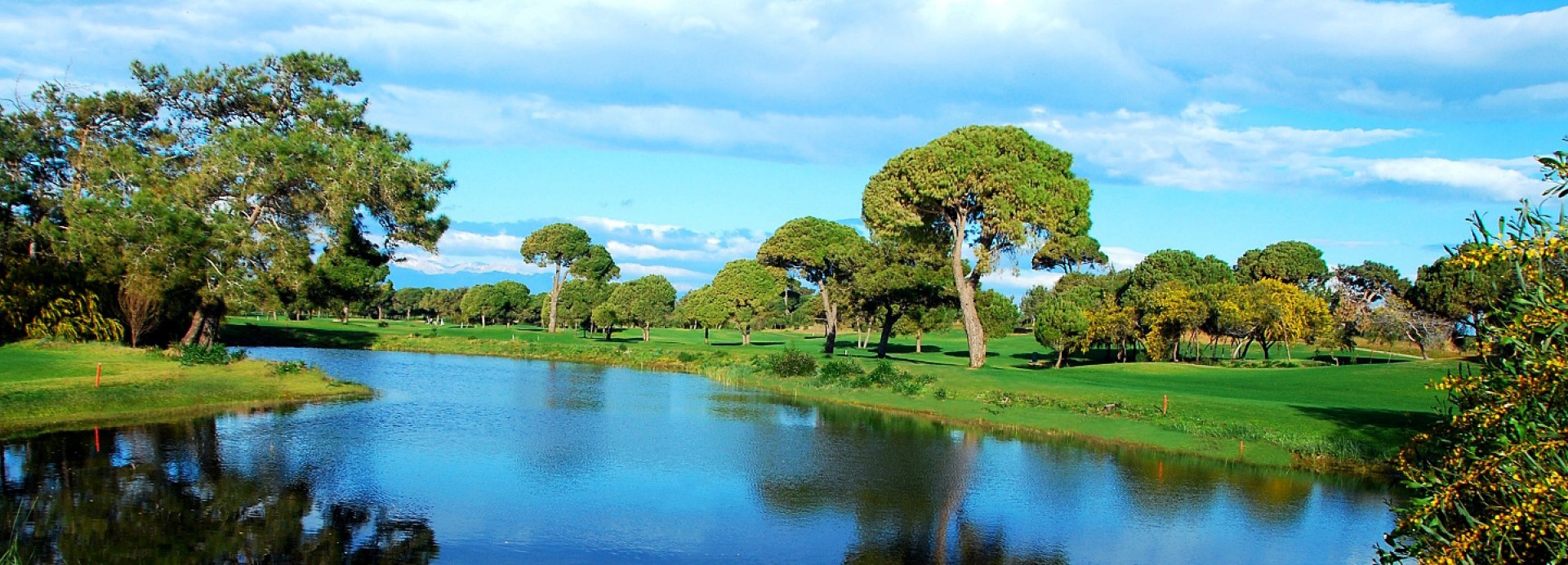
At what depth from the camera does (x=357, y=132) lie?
52.8 m

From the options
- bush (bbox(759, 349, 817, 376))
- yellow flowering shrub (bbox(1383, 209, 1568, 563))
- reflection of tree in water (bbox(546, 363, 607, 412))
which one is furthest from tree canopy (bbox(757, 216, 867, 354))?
yellow flowering shrub (bbox(1383, 209, 1568, 563))

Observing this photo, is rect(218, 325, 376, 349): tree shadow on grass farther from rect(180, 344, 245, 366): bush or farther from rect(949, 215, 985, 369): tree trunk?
rect(949, 215, 985, 369): tree trunk

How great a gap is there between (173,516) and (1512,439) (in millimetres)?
18787

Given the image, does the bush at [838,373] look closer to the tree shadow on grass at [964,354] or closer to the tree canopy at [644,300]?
the tree shadow on grass at [964,354]

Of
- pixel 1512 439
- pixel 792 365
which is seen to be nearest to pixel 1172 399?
pixel 792 365

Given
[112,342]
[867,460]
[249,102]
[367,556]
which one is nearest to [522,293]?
[249,102]

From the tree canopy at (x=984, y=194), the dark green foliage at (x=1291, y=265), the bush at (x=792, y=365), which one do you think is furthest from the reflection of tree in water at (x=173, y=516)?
the dark green foliage at (x=1291, y=265)

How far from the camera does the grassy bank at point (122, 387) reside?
26.8 meters

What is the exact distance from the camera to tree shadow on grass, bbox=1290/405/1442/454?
28.0m

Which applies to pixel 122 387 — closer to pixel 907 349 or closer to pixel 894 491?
pixel 894 491

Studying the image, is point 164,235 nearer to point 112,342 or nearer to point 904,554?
point 112,342

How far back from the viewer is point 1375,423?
3062 cm

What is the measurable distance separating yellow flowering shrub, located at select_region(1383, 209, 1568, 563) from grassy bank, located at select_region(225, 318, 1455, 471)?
1901 cm

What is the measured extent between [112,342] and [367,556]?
33114mm
